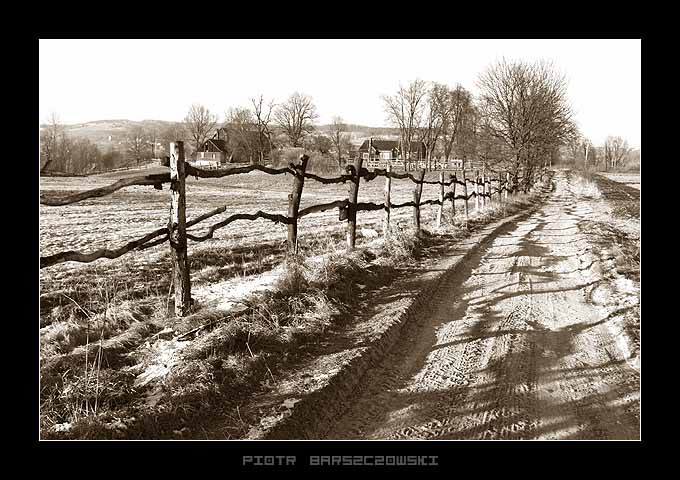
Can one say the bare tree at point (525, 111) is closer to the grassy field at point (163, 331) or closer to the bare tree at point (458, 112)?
the bare tree at point (458, 112)

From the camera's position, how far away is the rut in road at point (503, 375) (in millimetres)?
2910

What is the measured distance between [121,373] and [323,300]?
1969mm

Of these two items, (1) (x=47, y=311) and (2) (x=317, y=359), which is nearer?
(2) (x=317, y=359)

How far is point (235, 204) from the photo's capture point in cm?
1898

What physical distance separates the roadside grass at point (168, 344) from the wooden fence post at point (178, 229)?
166mm

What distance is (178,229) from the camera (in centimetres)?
434

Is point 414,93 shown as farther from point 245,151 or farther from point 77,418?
point 77,418

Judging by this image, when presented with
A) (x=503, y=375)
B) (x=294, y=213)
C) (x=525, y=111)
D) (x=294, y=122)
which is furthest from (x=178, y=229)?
(x=294, y=122)

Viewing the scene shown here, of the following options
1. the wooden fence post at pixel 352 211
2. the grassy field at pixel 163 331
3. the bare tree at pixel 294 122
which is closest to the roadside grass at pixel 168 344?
the grassy field at pixel 163 331

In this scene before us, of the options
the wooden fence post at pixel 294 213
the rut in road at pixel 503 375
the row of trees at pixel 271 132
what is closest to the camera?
the rut in road at pixel 503 375
